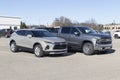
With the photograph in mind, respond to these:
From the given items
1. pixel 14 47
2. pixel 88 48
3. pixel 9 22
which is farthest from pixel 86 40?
pixel 9 22

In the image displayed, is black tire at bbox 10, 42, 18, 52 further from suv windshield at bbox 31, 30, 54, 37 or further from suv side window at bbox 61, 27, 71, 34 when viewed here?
suv side window at bbox 61, 27, 71, 34

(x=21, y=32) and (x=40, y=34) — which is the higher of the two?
(x=21, y=32)

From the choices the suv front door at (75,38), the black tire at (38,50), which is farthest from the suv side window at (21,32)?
the suv front door at (75,38)

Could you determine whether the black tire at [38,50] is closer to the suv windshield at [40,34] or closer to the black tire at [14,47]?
the suv windshield at [40,34]

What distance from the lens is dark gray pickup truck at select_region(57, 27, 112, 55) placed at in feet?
56.0

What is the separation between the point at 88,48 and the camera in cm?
1736

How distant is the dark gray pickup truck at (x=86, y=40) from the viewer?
1708 cm

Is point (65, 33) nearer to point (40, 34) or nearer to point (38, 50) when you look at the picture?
point (40, 34)

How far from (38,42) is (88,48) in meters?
3.43

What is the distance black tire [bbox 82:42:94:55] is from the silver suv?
1872mm

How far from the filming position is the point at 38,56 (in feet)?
51.8

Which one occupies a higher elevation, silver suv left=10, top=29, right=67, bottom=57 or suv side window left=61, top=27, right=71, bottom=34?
suv side window left=61, top=27, right=71, bottom=34

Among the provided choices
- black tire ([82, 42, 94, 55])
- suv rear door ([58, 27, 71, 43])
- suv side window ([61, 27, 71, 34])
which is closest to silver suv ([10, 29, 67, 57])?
black tire ([82, 42, 94, 55])

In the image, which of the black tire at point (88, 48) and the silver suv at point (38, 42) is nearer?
the silver suv at point (38, 42)
